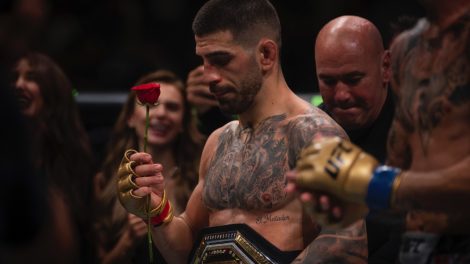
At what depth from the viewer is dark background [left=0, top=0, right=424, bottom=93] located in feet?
19.9

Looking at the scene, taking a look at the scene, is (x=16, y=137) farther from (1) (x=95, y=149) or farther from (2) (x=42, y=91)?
(1) (x=95, y=149)

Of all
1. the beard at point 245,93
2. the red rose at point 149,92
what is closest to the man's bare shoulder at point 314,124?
the beard at point 245,93

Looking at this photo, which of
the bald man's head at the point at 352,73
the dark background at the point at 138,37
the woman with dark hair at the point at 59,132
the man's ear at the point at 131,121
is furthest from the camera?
the dark background at the point at 138,37

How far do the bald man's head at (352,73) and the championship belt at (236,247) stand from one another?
678 millimetres

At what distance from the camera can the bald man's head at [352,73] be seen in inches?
147

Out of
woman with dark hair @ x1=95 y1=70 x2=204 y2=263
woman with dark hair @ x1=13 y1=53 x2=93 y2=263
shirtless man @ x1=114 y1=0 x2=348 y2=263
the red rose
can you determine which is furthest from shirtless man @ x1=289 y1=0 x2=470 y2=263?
woman with dark hair @ x1=13 y1=53 x2=93 y2=263

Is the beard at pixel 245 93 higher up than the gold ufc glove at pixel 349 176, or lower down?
higher up

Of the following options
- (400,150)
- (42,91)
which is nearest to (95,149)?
(42,91)

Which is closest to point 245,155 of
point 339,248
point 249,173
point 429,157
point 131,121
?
point 249,173

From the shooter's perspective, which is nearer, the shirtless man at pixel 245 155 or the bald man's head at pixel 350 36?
the shirtless man at pixel 245 155

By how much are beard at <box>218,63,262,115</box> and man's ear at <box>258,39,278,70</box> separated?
0.03 metres

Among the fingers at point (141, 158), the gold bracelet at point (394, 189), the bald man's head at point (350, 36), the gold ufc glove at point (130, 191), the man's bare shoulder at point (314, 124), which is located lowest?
the gold ufc glove at point (130, 191)

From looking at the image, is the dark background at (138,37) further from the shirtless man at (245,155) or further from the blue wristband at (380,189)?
the blue wristband at (380,189)

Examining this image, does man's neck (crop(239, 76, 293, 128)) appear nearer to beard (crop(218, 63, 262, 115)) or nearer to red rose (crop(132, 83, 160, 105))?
beard (crop(218, 63, 262, 115))
